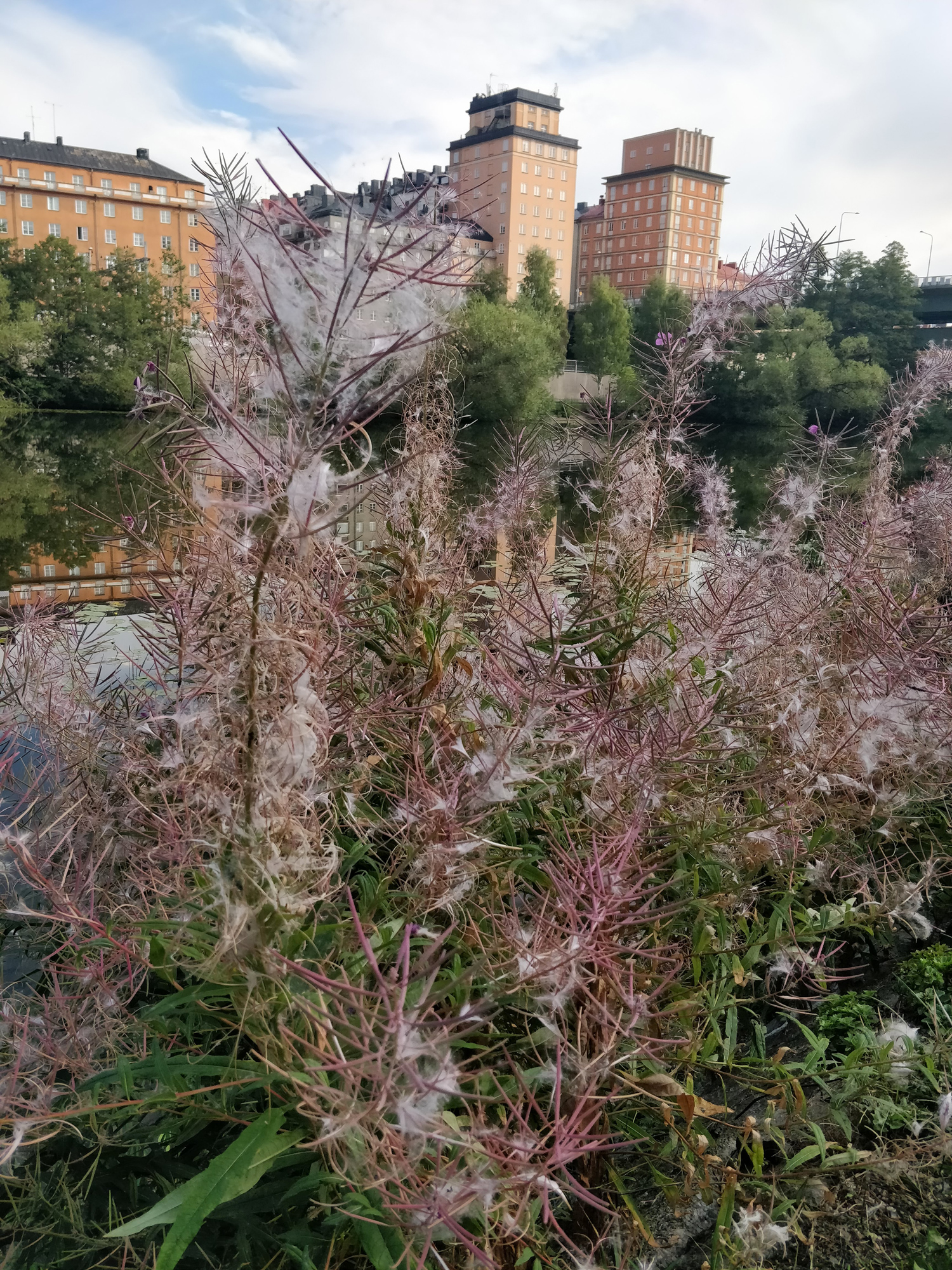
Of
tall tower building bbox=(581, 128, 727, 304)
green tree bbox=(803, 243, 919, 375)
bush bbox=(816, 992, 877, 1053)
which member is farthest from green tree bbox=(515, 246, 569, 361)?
bush bbox=(816, 992, 877, 1053)

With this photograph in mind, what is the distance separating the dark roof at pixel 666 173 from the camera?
66812 mm

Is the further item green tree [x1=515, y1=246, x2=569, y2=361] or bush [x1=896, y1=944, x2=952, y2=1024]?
green tree [x1=515, y1=246, x2=569, y2=361]

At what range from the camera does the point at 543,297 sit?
42.2m

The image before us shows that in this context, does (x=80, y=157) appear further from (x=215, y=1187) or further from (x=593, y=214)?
(x=215, y=1187)

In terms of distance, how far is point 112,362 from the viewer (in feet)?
120

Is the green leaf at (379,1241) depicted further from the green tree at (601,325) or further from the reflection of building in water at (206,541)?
the green tree at (601,325)

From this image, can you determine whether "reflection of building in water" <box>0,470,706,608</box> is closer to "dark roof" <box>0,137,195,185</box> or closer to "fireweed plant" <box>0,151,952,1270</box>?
"fireweed plant" <box>0,151,952,1270</box>

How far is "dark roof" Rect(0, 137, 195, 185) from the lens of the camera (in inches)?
2261

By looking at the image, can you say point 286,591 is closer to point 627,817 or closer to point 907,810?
point 627,817

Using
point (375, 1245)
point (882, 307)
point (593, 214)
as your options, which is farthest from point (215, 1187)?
point (593, 214)

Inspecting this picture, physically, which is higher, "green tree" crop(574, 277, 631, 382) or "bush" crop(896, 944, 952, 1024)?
"green tree" crop(574, 277, 631, 382)

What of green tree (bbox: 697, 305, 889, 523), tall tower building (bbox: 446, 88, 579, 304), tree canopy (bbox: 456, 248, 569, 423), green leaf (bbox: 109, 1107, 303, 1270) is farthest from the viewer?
tall tower building (bbox: 446, 88, 579, 304)

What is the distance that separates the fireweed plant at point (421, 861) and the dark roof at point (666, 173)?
72711mm

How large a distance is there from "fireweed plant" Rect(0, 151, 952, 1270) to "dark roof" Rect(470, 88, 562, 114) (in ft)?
235
